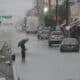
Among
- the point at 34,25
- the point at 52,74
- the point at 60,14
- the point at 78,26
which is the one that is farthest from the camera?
the point at 34,25

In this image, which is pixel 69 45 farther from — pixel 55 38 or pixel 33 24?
pixel 33 24

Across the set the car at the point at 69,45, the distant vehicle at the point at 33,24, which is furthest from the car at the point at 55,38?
the distant vehicle at the point at 33,24

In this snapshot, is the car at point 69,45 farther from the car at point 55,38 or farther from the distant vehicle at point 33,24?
the distant vehicle at point 33,24

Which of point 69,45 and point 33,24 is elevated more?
point 69,45

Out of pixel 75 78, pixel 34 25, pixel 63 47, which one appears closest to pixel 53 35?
pixel 63 47

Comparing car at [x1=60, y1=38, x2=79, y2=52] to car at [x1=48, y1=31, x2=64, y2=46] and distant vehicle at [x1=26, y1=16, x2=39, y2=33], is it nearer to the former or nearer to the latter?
car at [x1=48, y1=31, x2=64, y2=46]

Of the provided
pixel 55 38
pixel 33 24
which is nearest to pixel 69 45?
pixel 55 38

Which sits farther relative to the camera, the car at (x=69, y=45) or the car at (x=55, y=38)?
the car at (x=55, y=38)

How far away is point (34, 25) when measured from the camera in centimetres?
11606

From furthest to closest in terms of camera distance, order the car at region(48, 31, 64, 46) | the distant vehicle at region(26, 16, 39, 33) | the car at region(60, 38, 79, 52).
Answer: the distant vehicle at region(26, 16, 39, 33) < the car at region(48, 31, 64, 46) < the car at region(60, 38, 79, 52)

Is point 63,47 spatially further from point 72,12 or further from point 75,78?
point 72,12

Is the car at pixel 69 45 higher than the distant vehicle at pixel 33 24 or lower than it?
higher

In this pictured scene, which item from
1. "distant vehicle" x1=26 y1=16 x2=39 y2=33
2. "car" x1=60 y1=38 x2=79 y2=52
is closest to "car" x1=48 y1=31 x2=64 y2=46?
"car" x1=60 y1=38 x2=79 y2=52

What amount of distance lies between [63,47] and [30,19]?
247 feet
